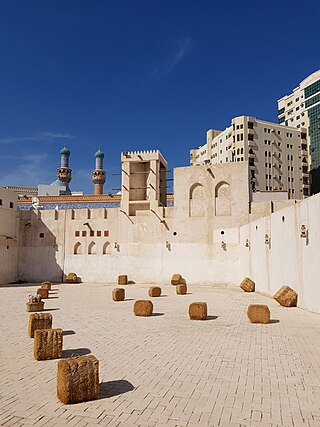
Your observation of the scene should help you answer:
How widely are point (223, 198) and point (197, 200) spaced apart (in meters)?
2.19

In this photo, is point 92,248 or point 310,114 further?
point 310,114

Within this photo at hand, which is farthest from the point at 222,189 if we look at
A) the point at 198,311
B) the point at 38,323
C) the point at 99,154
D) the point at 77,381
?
the point at 99,154

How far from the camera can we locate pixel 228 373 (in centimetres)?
727

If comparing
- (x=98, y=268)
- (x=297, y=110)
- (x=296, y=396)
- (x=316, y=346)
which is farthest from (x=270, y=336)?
(x=297, y=110)

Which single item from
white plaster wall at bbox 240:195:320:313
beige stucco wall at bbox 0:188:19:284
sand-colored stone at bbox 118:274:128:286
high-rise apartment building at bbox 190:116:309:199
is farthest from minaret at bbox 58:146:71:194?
white plaster wall at bbox 240:195:320:313

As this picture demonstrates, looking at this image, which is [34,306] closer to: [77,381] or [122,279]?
[77,381]

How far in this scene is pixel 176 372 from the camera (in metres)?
7.38

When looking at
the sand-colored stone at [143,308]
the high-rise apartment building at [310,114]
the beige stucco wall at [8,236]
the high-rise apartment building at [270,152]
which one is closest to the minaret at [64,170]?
the high-rise apartment building at [270,152]

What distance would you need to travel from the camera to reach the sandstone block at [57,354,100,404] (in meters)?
5.82

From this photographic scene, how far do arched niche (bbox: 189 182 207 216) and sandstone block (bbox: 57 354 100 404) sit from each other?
23641mm

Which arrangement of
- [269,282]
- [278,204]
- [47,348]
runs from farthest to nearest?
[278,204] < [269,282] < [47,348]

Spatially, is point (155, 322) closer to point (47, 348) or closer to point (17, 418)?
point (47, 348)

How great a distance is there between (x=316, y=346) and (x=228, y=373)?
135 inches

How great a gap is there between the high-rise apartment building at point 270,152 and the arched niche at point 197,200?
4349cm
